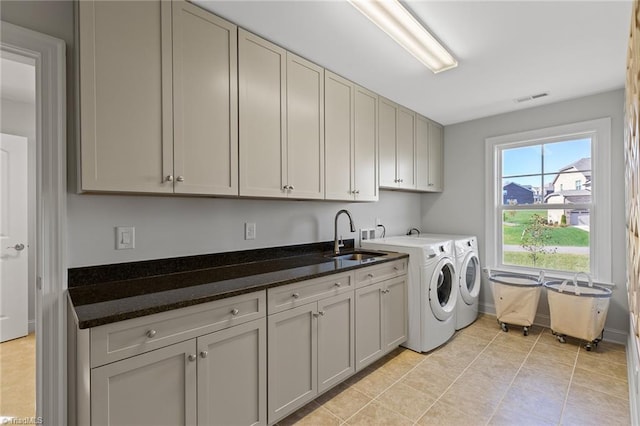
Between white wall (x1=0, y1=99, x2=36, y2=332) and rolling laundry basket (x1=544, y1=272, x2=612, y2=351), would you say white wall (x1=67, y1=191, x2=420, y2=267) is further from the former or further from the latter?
white wall (x1=0, y1=99, x2=36, y2=332)

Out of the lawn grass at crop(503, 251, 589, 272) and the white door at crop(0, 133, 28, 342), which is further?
the lawn grass at crop(503, 251, 589, 272)

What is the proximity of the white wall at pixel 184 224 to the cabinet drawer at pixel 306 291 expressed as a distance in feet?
2.08

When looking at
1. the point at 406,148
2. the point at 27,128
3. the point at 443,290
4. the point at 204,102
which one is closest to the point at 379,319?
the point at 443,290

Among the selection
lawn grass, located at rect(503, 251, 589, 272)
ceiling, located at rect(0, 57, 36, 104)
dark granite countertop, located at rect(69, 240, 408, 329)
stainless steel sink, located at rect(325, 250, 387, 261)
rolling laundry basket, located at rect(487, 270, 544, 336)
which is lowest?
rolling laundry basket, located at rect(487, 270, 544, 336)

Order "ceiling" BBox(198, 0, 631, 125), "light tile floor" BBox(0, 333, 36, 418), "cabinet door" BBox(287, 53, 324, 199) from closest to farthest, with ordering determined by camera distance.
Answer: "ceiling" BBox(198, 0, 631, 125) < "light tile floor" BBox(0, 333, 36, 418) < "cabinet door" BBox(287, 53, 324, 199)

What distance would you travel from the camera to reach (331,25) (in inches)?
71.4

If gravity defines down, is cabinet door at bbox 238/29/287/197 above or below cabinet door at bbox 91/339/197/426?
above

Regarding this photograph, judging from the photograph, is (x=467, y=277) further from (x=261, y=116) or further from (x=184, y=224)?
(x=184, y=224)

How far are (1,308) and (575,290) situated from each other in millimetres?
5441

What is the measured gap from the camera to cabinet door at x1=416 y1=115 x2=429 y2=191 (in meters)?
3.49

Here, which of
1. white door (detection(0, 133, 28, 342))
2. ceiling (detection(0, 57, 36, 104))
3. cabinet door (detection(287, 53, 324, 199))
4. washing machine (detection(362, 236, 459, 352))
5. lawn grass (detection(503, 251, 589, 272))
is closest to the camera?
cabinet door (detection(287, 53, 324, 199))

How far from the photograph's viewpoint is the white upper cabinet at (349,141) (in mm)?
2404

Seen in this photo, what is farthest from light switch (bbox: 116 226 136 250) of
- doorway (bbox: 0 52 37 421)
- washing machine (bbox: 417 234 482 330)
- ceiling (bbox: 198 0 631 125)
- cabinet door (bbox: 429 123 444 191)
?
cabinet door (bbox: 429 123 444 191)

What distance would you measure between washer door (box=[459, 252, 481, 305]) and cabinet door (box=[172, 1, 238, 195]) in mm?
2596
